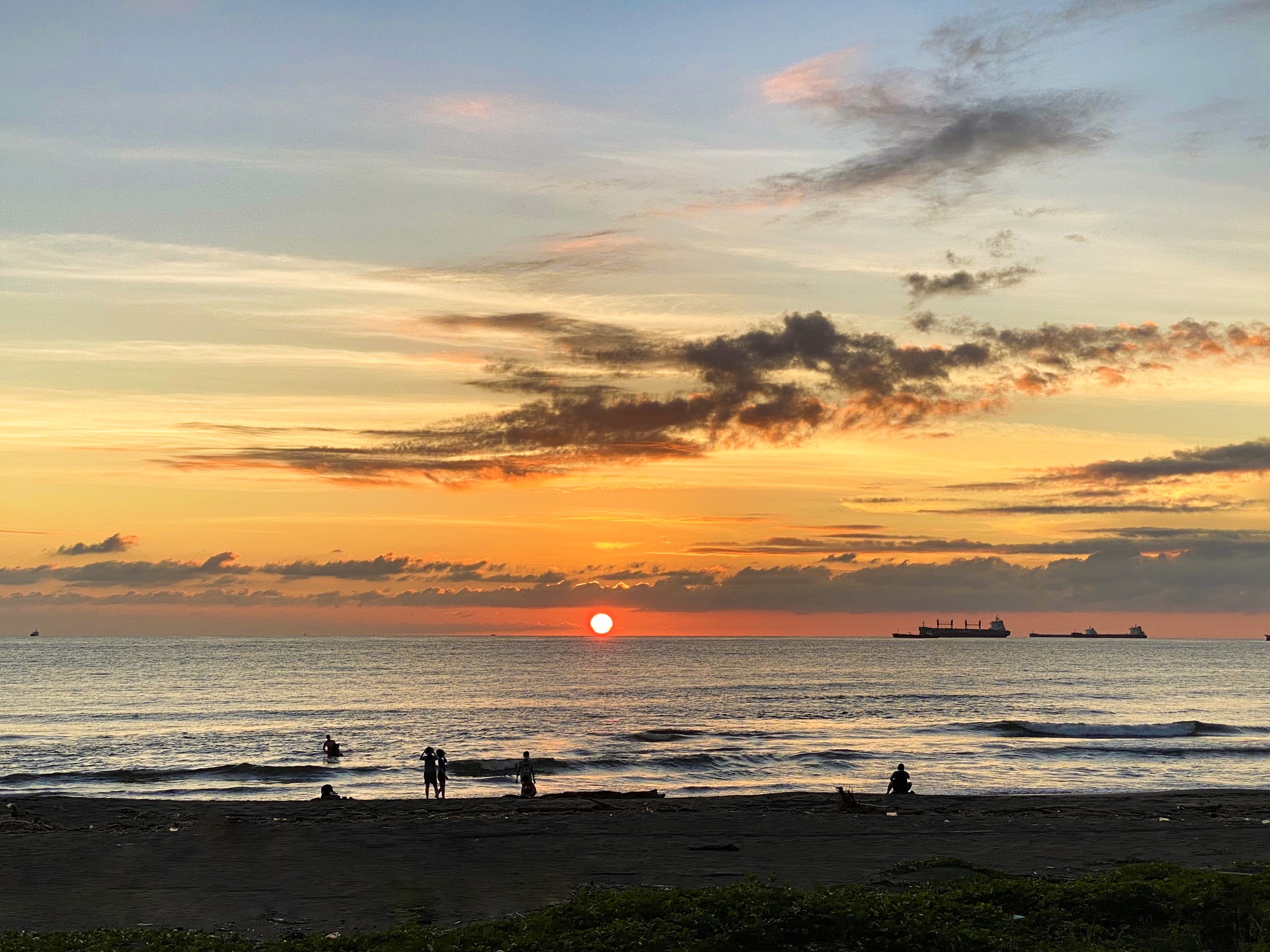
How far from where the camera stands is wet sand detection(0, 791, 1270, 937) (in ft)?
68.7

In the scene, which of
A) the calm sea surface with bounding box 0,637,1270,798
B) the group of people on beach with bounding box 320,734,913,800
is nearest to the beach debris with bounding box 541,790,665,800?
the group of people on beach with bounding box 320,734,913,800

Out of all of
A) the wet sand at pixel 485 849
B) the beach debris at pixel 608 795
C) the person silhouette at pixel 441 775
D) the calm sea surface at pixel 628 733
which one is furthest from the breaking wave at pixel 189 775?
the beach debris at pixel 608 795

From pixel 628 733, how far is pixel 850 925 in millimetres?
61283

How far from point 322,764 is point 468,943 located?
150ft

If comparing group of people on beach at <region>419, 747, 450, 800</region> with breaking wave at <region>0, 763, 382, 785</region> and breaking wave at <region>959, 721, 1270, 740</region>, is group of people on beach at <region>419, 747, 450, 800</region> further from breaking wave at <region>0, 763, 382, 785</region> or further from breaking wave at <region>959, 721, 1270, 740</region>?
breaking wave at <region>959, 721, 1270, 740</region>

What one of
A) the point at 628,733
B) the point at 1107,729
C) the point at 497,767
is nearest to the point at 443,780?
the point at 497,767

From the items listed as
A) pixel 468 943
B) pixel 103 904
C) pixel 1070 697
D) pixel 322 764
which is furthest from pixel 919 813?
pixel 1070 697

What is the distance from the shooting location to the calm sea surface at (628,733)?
5241 cm

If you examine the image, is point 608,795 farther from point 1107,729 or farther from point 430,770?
point 1107,729

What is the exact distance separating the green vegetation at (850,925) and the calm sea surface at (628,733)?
98.0 ft

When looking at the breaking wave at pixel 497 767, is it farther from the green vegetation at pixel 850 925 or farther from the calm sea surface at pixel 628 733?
the green vegetation at pixel 850 925

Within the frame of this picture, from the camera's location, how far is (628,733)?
76500 mm

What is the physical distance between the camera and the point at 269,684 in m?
134

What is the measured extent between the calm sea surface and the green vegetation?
1176 inches
